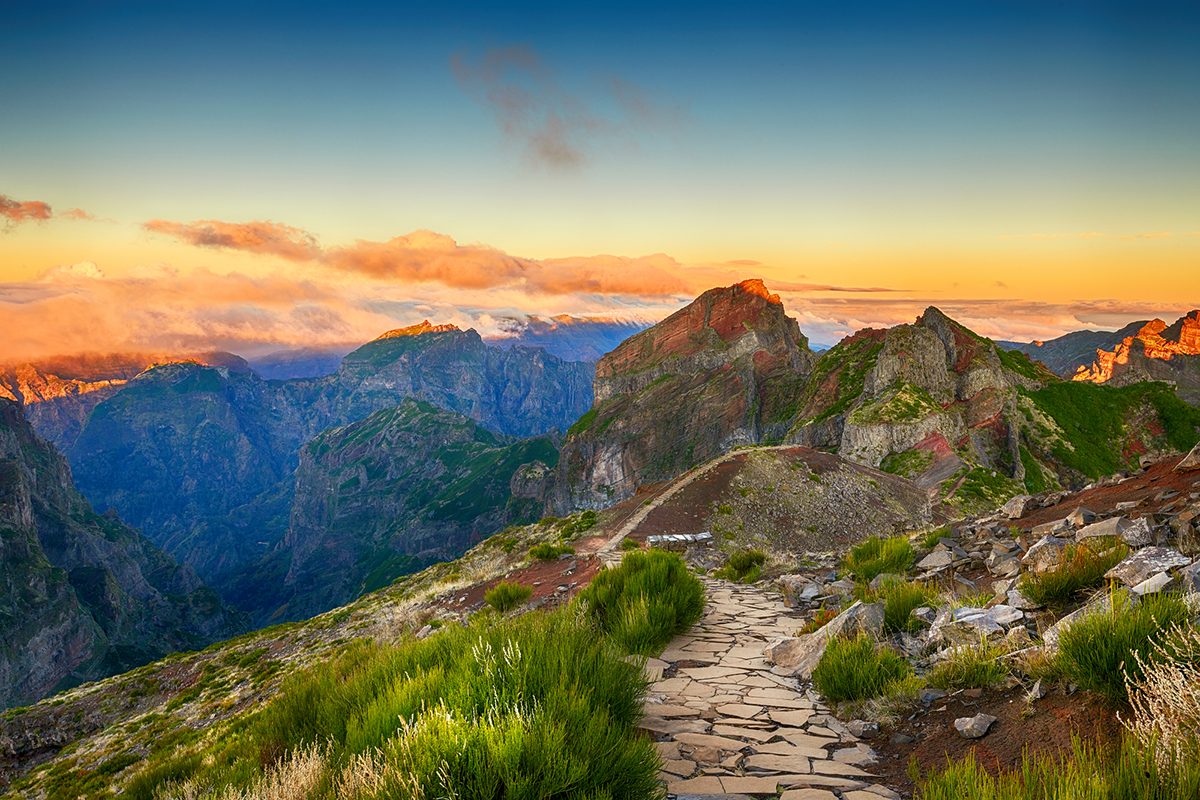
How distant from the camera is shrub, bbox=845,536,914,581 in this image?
468 inches

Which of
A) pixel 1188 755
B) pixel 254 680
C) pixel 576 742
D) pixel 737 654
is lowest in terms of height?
pixel 254 680

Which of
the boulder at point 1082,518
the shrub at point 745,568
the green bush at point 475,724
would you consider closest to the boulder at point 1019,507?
the boulder at point 1082,518

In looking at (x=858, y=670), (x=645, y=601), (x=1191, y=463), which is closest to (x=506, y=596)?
(x=645, y=601)

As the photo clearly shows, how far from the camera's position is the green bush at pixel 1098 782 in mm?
2740

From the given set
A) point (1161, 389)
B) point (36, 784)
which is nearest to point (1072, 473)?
point (1161, 389)

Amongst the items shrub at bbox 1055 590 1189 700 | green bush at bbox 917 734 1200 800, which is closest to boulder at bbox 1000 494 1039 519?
shrub at bbox 1055 590 1189 700

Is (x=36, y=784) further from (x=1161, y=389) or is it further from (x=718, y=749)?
(x=1161, y=389)

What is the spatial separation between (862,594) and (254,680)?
25.0 metres

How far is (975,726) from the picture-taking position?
4812 mm

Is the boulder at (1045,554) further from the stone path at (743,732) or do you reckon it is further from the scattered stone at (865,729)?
the stone path at (743,732)

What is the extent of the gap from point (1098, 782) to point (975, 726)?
7.61 ft

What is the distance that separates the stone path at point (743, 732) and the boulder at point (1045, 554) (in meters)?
3.90

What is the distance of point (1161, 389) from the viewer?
10875 centimetres

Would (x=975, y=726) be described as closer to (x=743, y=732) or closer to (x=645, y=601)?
(x=743, y=732)
